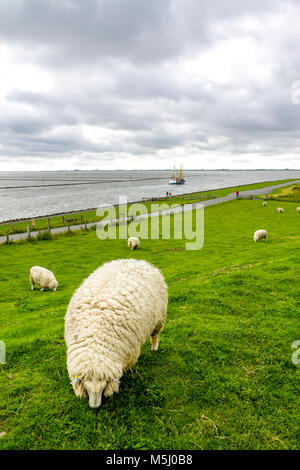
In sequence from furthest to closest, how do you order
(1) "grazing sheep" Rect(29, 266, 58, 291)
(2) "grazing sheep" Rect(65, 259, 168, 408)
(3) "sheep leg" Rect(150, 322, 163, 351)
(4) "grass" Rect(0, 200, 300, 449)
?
1. (1) "grazing sheep" Rect(29, 266, 58, 291)
2. (3) "sheep leg" Rect(150, 322, 163, 351)
3. (2) "grazing sheep" Rect(65, 259, 168, 408)
4. (4) "grass" Rect(0, 200, 300, 449)

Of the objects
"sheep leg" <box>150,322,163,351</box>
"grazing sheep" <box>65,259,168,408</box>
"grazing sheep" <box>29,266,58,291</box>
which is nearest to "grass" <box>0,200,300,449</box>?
"sheep leg" <box>150,322,163,351</box>

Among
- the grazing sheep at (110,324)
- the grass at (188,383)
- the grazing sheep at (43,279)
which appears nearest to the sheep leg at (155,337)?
the grazing sheep at (110,324)

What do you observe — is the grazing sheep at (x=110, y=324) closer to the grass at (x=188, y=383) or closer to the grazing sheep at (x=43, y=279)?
the grass at (x=188, y=383)

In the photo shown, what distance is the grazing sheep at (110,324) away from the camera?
12.6 ft

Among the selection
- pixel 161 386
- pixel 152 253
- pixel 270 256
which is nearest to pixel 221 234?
pixel 152 253

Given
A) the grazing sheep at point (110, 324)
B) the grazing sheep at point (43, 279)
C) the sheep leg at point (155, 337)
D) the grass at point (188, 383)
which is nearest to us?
the grass at point (188, 383)

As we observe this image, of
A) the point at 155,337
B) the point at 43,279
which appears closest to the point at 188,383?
the point at 155,337

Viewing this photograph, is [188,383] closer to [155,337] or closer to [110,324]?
[155,337]

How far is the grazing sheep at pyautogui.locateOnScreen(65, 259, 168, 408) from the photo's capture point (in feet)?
12.6

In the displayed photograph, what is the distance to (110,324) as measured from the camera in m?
4.26

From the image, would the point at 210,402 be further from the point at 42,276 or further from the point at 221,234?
the point at 221,234

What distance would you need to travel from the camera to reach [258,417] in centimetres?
400

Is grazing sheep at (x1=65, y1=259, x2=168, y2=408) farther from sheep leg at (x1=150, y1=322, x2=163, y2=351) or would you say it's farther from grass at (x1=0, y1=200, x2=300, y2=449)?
grass at (x1=0, y1=200, x2=300, y2=449)
